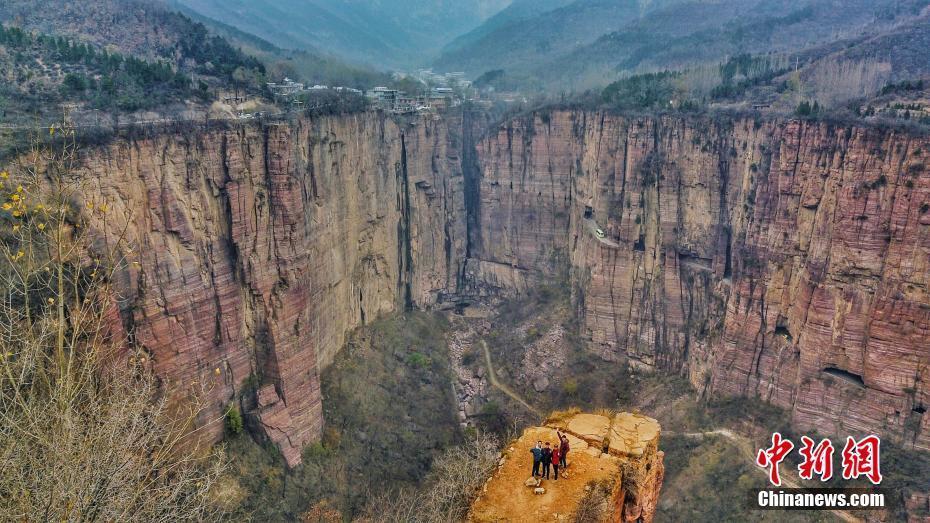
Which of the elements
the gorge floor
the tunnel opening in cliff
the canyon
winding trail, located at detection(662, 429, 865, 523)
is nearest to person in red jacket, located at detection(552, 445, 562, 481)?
the gorge floor

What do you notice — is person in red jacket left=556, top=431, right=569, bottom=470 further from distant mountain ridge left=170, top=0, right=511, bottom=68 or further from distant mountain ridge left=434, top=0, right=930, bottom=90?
distant mountain ridge left=170, top=0, right=511, bottom=68

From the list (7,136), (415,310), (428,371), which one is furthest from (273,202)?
(415,310)

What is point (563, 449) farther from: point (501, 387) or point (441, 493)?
point (501, 387)

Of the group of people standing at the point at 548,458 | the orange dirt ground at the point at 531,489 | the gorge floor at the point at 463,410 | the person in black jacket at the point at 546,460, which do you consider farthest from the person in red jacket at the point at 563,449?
the gorge floor at the point at 463,410

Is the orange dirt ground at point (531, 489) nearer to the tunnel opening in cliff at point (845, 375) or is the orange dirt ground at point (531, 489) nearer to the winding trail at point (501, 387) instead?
the tunnel opening in cliff at point (845, 375)

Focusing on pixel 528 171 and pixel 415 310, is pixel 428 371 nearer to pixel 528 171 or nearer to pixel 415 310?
pixel 415 310

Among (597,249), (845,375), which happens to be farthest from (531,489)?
(597,249)
